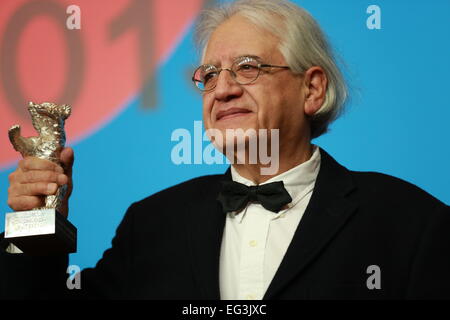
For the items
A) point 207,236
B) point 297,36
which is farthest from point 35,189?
point 297,36

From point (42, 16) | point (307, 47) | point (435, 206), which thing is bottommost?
point (435, 206)

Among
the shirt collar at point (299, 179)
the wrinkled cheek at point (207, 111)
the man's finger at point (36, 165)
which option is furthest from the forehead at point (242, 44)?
the man's finger at point (36, 165)

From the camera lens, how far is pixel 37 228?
1867 mm

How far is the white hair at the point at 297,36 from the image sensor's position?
7.43ft

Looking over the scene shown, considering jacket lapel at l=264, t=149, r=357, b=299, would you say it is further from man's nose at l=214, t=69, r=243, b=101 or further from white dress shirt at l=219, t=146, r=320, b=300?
man's nose at l=214, t=69, r=243, b=101

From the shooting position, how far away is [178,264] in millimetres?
2084

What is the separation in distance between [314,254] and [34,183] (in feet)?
2.61

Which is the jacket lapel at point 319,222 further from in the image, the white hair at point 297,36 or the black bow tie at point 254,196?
the white hair at point 297,36

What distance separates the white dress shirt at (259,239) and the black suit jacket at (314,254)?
5 centimetres

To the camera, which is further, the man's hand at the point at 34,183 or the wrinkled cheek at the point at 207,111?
the wrinkled cheek at the point at 207,111

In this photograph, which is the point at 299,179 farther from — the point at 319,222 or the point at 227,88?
the point at 227,88

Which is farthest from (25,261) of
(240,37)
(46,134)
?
(240,37)
